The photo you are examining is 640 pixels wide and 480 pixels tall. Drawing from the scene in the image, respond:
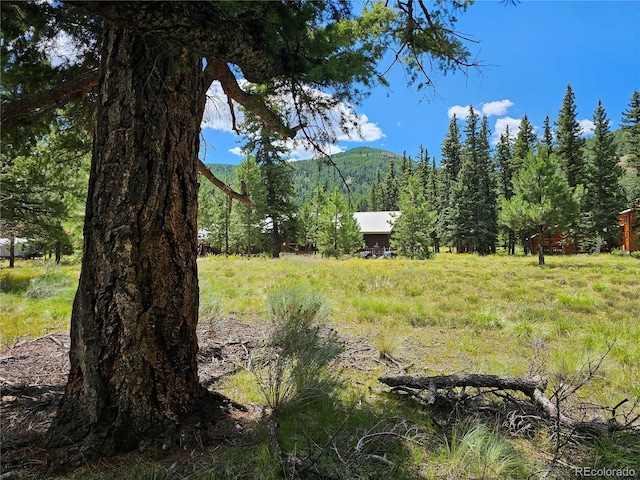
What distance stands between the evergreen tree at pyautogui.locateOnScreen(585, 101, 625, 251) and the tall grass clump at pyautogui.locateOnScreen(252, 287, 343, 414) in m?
37.9

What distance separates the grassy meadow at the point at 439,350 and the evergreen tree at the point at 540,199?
978cm

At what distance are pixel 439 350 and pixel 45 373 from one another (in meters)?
4.50

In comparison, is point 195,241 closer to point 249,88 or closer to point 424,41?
point 249,88

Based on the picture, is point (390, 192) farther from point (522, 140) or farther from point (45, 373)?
point (45, 373)

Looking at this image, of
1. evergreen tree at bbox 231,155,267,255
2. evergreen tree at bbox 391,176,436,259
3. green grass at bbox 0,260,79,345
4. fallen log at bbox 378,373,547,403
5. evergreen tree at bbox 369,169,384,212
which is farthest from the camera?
evergreen tree at bbox 369,169,384,212

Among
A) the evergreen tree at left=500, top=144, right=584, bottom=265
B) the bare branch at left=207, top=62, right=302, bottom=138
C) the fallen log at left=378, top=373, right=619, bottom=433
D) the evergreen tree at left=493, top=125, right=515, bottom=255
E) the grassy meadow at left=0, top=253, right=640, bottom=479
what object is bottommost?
the grassy meadow at left=0, top=253, right=640, bottom=479

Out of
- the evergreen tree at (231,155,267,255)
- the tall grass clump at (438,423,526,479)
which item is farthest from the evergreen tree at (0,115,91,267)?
the evergreen tree at (231,155,267,255)

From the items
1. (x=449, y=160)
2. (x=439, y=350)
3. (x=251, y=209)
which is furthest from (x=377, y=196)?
(x=439, y=350)

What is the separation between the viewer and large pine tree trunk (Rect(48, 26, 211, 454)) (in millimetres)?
2100

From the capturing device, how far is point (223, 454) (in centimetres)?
203

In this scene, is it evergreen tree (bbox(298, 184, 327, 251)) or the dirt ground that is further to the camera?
evergreen tree (bbox(298, 184, 327, 251))

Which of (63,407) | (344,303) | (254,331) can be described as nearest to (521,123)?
(344,303)

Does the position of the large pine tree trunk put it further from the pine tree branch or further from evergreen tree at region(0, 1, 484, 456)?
the pine tree branch

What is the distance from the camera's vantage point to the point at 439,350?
15.1ft
